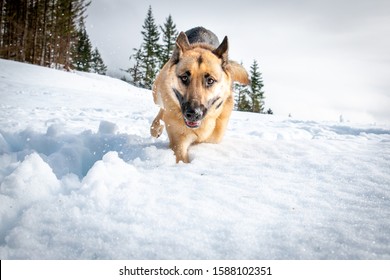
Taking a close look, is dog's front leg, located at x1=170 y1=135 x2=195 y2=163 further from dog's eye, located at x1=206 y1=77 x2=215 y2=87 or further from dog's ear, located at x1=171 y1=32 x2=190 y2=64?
dog's ear, located at x1=171 y1=32 x2=190 y2=64

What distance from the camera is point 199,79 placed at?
3451 millimetres

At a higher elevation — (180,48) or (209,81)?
(180,48)

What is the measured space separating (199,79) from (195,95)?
0.29m

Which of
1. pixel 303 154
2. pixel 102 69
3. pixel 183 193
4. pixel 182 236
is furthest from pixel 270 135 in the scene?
pixel 102 69

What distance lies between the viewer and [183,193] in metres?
1.92

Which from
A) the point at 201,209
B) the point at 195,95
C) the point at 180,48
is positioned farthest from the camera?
the point at 180,48

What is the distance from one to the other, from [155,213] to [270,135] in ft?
16.3

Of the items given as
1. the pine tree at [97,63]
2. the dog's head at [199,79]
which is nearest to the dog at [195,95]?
the dog's head at [199,79]

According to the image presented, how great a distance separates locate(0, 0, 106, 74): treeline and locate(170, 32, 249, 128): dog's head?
99.8 ft

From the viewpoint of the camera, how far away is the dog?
10.8 feet

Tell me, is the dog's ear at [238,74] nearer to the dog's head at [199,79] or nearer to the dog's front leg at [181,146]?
the dog's head at [199,79]

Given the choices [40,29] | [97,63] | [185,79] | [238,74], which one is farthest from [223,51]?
[97,63]

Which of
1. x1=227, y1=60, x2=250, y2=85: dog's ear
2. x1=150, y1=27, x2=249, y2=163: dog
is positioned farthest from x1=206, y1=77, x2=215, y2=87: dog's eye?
x1=227, y1=60, x2=250, y2=85: dog's ear

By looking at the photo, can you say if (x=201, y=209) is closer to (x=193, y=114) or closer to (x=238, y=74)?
(x=193, y=114)
